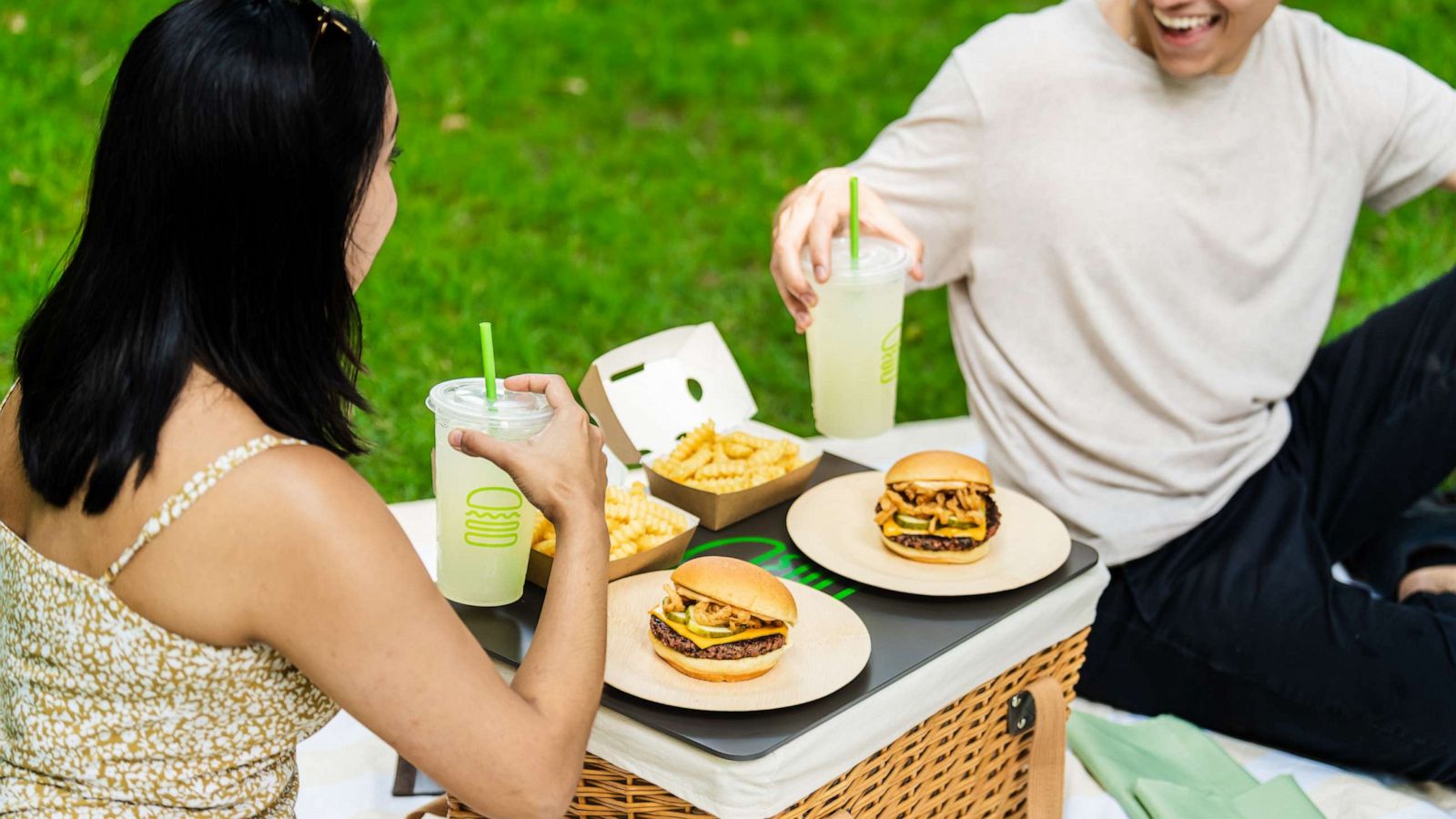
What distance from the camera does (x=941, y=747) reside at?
1.90 metres

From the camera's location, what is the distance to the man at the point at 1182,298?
2373mm

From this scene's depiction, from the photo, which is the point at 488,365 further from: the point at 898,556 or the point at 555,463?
the point at 898,556

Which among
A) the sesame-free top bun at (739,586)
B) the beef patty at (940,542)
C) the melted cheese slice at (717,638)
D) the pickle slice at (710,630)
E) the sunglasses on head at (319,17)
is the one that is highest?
the sunglasses on head at (319,17)

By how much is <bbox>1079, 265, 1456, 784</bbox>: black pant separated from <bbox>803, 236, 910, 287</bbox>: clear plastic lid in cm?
69

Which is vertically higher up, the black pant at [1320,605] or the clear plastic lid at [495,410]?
the clear plastic lid at [495,410]

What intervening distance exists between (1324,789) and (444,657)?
1.61 metres

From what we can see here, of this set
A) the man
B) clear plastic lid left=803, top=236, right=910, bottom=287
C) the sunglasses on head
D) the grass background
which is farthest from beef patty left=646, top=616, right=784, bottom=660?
the grass background

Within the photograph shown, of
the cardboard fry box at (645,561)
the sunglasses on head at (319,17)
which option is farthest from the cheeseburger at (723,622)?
the sunglasses on head at (319,17)

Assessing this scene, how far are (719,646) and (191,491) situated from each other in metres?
0.59

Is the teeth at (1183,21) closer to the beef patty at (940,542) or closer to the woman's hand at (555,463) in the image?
the beef patty at (940,542)

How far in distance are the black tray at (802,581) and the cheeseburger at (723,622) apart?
0.06m

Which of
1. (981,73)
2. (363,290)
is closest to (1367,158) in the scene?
(981,73)

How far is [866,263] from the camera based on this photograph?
7.13 ft

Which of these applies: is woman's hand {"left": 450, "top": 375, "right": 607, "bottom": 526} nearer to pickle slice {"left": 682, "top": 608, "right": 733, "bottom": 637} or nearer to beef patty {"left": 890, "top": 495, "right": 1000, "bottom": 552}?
pickle slice {"left": 682, "top": 608, "right": 733, "bottom": 637}
